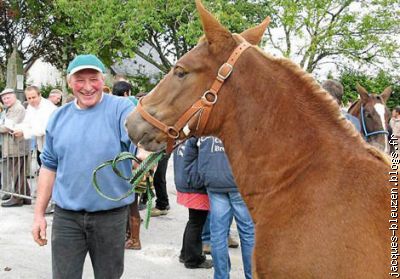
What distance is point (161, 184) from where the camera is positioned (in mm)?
8250

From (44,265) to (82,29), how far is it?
2068 centimetres

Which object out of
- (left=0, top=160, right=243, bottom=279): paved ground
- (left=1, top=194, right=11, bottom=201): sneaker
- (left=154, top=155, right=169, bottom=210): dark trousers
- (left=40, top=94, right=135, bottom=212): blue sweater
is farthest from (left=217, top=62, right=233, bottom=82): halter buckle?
(left=1, top=194, right=11, bottom=201): sneaker

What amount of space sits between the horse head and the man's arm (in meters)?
1.02

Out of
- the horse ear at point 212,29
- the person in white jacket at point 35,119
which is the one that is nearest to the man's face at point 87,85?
the horse ear at point 212,29

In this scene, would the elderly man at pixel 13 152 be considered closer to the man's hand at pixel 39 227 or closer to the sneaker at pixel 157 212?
the sneaker at pixel 157 212

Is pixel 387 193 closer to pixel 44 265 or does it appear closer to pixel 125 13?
pixel 44 265

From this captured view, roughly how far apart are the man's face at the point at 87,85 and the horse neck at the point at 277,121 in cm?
108

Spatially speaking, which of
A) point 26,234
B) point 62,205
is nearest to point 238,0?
point 26,234

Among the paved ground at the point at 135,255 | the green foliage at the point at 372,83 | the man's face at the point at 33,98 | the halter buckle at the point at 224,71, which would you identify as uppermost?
the green foliage at the point at 372,83

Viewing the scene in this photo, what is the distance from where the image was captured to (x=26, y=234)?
696 cm

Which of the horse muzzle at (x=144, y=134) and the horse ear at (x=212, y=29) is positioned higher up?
the horse ear at (x=212, y=29)

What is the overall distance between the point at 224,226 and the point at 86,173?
1.94 m

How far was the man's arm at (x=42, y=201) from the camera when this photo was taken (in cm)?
335

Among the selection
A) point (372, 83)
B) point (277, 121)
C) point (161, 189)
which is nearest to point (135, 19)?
point (372, 83)
